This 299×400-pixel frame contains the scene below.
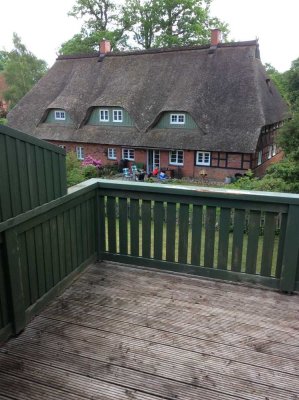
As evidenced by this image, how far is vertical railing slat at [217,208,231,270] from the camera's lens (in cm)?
308

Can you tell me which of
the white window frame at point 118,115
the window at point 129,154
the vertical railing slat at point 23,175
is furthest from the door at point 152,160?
the vertical railing slat at point 23,175

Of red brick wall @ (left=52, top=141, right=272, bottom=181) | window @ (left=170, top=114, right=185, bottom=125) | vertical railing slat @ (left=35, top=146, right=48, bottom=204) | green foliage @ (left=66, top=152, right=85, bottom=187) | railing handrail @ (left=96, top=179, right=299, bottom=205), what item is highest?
window @ (left=170, top=114, right=185, bottom=125)

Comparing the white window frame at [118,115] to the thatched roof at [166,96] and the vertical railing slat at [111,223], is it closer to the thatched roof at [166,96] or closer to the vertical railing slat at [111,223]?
the thatched roof at [166,96]

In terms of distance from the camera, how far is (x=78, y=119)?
71.1 ft

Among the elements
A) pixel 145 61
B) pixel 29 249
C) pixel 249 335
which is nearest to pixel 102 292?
pixel 29 249

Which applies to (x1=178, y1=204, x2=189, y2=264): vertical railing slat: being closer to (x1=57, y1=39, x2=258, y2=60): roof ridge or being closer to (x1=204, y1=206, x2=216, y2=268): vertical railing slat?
(x1=204, y1=206, x2=216, y2=268): vertical railing slat

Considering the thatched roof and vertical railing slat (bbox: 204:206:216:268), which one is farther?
the thatched roof

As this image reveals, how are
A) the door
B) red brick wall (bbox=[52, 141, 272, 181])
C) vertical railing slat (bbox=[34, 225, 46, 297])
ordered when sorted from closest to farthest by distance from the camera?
vertical railing slat (bbox=[34, 225, 46, 297]), red brick wall (bbox=[52, 141, 272, 181]), the door

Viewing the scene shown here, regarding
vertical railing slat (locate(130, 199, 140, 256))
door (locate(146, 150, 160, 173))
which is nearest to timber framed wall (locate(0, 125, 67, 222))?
vertical railing slat (locate(130, 199, 140, 256))

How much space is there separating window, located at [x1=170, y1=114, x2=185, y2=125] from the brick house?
6 cm

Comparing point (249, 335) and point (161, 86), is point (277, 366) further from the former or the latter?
point (161, 86)

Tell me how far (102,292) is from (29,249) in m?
0.87

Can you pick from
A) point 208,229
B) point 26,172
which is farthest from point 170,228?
point 26,172

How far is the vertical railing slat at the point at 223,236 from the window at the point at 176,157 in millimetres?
15715
